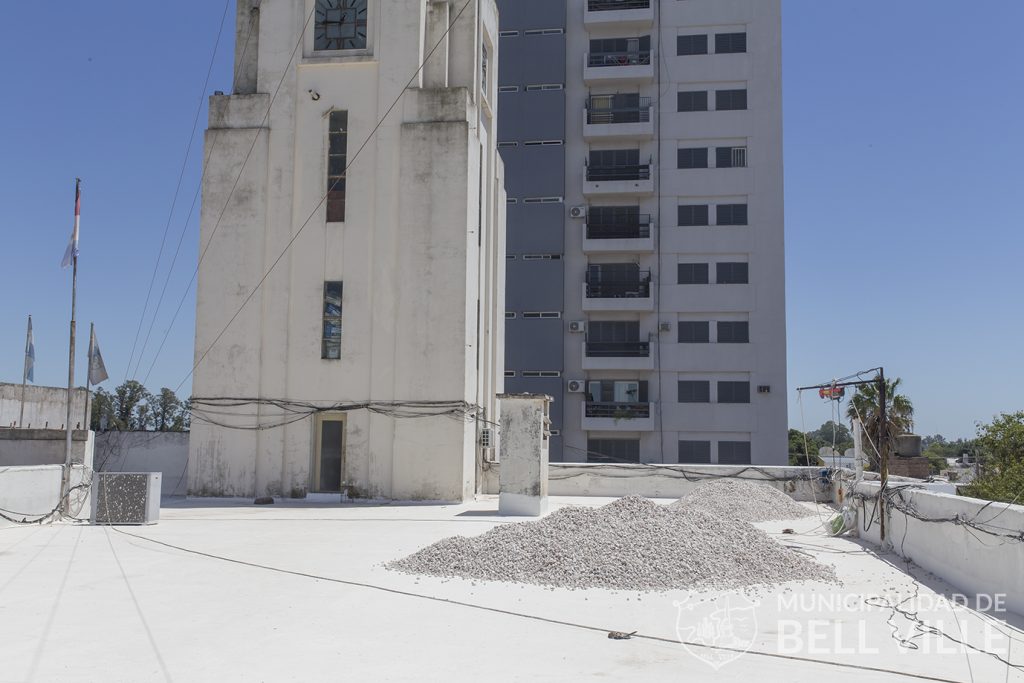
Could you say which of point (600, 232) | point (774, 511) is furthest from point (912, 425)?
point (774, 511)

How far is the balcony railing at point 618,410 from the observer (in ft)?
153

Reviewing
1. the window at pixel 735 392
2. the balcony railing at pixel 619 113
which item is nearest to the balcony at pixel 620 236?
the balcony railing at pixel 619 113

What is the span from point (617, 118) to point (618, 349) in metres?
13.4

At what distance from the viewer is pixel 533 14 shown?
5053cm

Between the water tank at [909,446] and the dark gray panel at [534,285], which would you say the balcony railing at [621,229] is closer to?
the dark gray panel at [534,285]

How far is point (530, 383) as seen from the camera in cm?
4859

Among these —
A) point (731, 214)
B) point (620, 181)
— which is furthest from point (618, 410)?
point (620, 181)

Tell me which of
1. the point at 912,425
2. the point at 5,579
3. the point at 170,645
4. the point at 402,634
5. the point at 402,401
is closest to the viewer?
the point at 170,645

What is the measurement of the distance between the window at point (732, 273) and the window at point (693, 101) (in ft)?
30.1

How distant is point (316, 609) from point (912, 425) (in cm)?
4570

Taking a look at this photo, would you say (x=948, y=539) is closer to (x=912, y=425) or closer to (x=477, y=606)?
(x=477, y=606)

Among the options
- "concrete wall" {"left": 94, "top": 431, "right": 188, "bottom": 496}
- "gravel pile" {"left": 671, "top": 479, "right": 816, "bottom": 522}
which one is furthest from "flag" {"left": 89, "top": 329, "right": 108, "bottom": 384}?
"gravel pile" {"left": 671, "top": 479, "right": 816, "bottom": 522}

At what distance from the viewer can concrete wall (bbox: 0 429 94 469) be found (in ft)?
82.3

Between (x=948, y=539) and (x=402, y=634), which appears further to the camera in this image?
(x=948, y=539)
